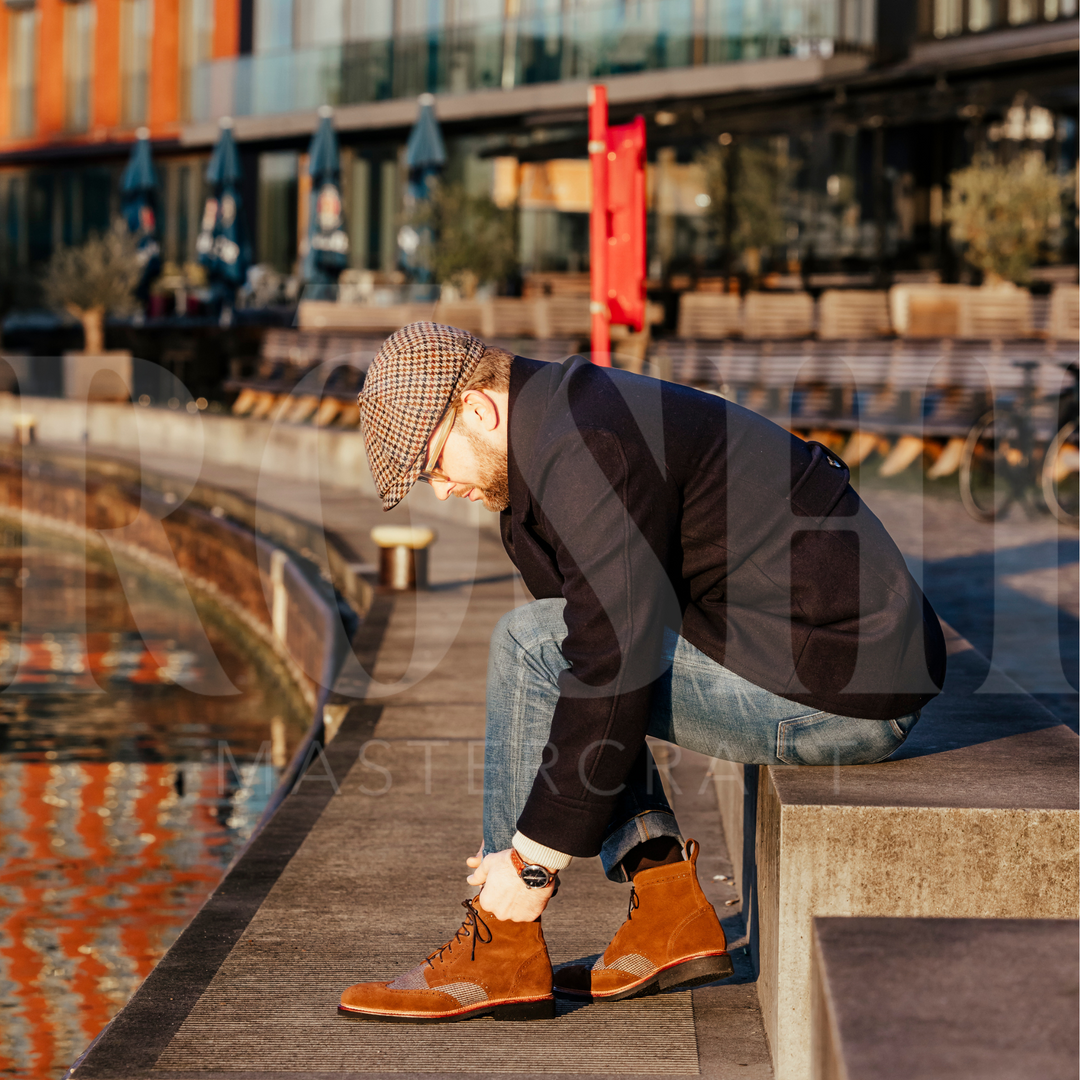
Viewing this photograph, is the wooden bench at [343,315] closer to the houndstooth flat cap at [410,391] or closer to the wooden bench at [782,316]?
the wooden bench at [782,316]

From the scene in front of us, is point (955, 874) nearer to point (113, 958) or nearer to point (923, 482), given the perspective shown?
point (113, 958)

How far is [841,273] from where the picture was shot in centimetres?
2247

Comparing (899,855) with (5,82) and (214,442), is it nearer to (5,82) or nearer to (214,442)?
(214,442)

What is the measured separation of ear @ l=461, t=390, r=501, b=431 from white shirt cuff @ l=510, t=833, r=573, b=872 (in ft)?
2.12

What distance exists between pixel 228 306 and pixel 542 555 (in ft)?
77.6

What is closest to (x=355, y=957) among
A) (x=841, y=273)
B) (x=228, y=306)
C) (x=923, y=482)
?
(x=923, y=482)

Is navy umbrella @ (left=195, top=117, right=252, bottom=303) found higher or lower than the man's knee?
higher

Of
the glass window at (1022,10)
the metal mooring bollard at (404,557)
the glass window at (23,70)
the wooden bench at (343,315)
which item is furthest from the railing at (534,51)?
the metal mooring bollard at (404,557)

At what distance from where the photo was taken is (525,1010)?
268cm

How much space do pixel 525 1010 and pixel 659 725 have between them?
53 centimetres

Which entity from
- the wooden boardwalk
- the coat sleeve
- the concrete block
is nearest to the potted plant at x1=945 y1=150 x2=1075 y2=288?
the wooden boardwalk

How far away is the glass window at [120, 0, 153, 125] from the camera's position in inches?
1401

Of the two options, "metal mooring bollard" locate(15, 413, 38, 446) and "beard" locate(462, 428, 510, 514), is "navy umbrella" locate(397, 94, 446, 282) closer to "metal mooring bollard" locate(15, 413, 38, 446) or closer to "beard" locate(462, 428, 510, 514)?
"metal mooring bollard" locate(15, 413, 38, 446)

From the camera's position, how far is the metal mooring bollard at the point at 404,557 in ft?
23.5
